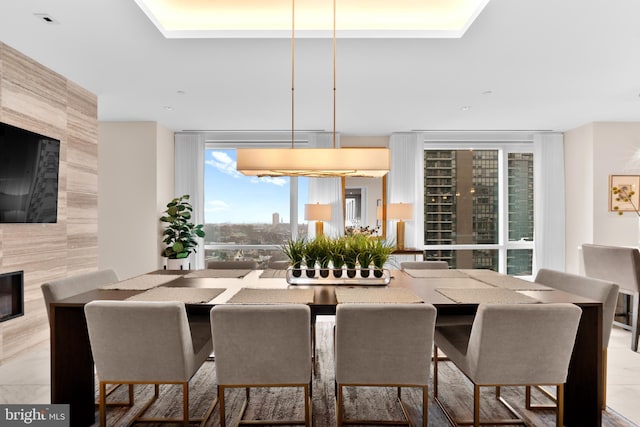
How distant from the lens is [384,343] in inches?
75.6

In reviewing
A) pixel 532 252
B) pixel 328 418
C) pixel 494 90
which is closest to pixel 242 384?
pixel 328 418

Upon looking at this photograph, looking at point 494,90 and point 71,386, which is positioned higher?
point 494,90

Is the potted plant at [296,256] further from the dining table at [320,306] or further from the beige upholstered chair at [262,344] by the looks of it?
the beige upholstered chair at [262,344]

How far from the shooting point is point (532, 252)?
6762 millimetres

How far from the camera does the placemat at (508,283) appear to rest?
252 centimetres

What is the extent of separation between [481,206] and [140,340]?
237 inches

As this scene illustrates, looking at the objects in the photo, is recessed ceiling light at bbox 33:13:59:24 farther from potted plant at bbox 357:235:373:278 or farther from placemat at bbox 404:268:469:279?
placemat at bbox 404:268:469:279

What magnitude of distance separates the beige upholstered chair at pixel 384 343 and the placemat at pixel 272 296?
30cm

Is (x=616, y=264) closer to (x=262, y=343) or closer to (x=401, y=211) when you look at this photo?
(x=401, y=211)

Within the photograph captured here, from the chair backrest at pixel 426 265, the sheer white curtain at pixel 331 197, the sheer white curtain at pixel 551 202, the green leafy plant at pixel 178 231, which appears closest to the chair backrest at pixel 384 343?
the chair backrest at pixel 426 265

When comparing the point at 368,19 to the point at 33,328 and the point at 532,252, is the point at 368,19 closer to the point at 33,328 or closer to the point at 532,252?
the point at 33,328

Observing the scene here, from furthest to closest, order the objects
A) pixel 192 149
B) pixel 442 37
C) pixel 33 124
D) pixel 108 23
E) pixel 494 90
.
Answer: pixel 192 149 < pixel 494 90 < pixel 33 124 < pixel 442 37 < pixel 108 23

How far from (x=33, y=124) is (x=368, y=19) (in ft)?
9.68

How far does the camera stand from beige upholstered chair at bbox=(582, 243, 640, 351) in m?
3.60
